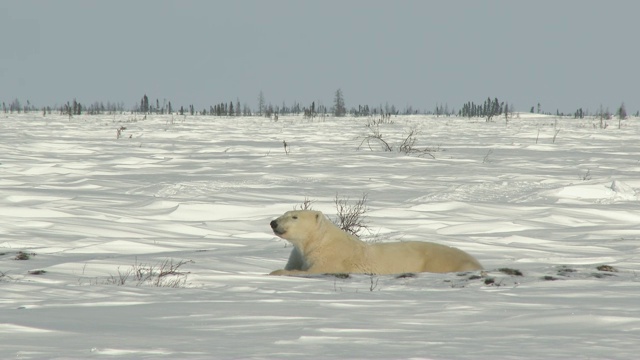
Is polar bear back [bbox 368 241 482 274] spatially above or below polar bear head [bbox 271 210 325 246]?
below

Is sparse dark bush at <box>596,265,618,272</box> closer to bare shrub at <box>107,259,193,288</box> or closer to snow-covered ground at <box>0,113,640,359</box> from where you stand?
snow-covered ground at <box>0,113,640,359</box>

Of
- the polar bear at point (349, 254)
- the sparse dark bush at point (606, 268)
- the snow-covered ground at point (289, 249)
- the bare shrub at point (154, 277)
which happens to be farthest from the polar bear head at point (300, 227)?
the sparse dark bush at point (606, 268)

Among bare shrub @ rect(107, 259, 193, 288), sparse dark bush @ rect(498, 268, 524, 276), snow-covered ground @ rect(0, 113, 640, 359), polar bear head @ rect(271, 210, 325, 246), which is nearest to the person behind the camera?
snow-covered ground @ rect(0, 113, 640, 359)

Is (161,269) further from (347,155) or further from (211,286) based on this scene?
(347,155)

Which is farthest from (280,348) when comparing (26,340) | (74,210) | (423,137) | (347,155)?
(423,137)

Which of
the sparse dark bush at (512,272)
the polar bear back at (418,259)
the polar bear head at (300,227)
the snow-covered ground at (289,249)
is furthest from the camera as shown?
the polar bear head at (300,227)

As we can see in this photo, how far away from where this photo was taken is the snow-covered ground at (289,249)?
11.3 feet

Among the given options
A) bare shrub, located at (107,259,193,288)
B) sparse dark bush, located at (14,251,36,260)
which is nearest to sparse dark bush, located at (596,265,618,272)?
bare shrub, located at (107,259,193,288)

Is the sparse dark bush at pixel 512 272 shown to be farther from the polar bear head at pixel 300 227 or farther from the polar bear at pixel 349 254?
the polar bear head at pixel 300 227

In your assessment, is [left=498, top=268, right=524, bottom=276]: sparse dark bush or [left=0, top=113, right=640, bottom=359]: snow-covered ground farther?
[left=498, top=268, right=524, bottom=276]: sparse dark bush

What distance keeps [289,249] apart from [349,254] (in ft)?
3.90

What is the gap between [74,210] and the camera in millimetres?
9555

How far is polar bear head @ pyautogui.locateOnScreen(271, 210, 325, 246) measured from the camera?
22.3 feet

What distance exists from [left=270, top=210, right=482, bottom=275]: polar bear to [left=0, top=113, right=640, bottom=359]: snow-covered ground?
0.32 metres
